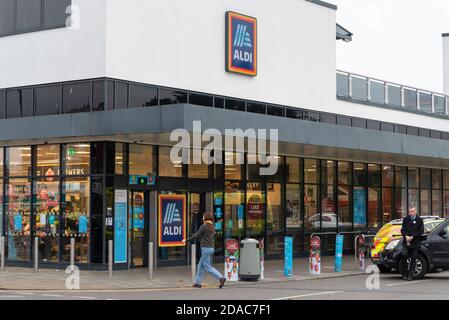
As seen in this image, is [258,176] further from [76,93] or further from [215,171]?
[76,93]

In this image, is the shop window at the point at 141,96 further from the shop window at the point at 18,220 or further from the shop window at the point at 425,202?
the shop window at the point at 425,202

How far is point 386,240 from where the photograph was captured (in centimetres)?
2238

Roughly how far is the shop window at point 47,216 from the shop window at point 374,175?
1469cm

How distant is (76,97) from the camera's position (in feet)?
75.9

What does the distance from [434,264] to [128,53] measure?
10.3 m

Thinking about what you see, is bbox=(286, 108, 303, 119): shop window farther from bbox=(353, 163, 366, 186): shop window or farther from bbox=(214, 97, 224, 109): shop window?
bbox=(353, 163, 366, 186): shop window

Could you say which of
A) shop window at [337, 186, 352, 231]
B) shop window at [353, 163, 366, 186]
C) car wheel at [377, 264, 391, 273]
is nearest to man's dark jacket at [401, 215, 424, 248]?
car wheel at [377, 264, 391, 273]

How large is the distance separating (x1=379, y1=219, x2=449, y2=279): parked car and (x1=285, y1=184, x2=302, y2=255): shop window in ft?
29.8
